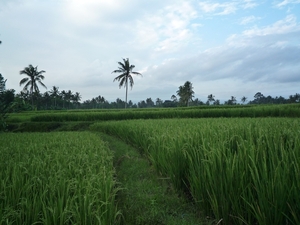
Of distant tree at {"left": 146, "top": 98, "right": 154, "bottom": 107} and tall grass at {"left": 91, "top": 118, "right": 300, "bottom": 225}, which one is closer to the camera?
tall grass at {"left": 91, "top": 118, "right": 300, "bottom": 225}

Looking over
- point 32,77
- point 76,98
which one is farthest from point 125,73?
point 76,98

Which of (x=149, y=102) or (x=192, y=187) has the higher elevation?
(x=149, y=102)

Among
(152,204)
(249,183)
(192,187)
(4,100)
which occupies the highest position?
(4,100)

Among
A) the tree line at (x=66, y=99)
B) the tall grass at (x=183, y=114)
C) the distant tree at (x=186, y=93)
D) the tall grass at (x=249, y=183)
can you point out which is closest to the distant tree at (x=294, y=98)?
the tree line at (x=66, y=99)

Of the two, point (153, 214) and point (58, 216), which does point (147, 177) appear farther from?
point (58, 216)

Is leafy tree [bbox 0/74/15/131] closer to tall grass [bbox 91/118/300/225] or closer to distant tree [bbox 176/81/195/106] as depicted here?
tall grass [bbox 91/118/300/225]

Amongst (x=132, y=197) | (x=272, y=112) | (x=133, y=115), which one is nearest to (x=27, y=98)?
(x=133, y=115)

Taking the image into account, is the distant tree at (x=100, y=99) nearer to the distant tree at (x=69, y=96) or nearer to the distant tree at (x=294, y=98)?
the distant tree at (x=69, y=96)

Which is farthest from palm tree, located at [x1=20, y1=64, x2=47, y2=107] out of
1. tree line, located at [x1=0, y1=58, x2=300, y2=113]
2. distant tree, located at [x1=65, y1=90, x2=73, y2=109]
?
distant tree, located at [x1=65, y1=90, x2=73, y2=109]

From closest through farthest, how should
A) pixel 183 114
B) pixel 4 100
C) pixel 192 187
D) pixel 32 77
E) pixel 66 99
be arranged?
1. pixel 192 187
2. pixel 4 100
3. pixel 183 114
4. pixel 32 77
5. pixel 66 99

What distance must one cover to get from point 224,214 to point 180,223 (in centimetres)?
54

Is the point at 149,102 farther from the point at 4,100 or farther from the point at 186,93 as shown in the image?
the point at 4,100

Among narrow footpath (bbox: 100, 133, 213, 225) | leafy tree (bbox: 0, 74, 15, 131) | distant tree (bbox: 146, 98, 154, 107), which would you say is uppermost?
distant tree (bbox: 146, 98, 154, 107)

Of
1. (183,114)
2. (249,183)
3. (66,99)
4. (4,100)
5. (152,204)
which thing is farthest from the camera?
(66,99)
